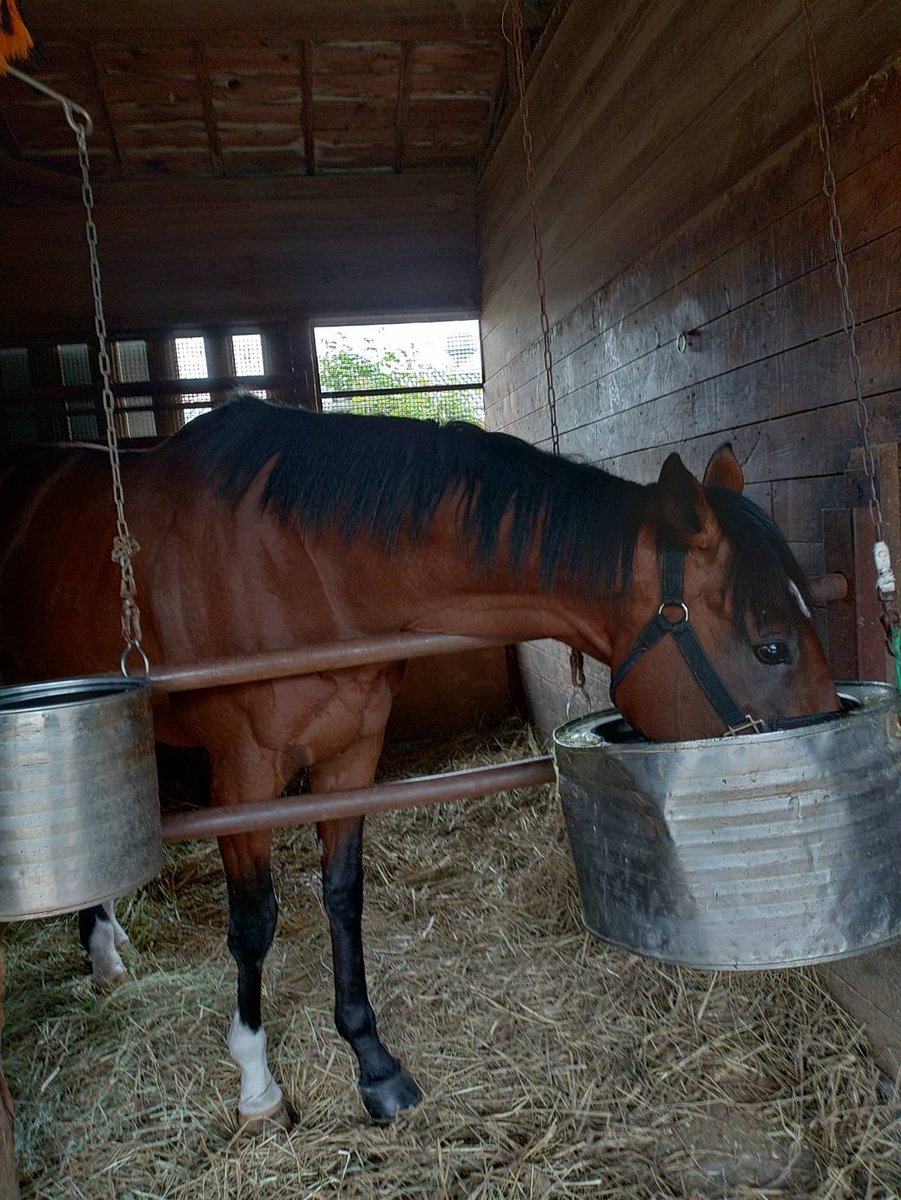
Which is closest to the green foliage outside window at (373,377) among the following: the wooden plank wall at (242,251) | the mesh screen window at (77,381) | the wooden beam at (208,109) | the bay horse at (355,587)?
the wooden plank wall at (242,251)

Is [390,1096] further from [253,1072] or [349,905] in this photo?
[349,905]

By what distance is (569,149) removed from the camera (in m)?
3.85

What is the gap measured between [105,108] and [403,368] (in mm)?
2489

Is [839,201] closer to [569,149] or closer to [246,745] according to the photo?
[246,745]

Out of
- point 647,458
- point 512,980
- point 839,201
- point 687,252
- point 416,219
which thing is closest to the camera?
point 839,201

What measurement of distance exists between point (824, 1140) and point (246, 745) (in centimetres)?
156

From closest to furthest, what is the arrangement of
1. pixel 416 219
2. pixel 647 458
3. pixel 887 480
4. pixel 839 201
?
pixel 887 480, pixel 839 201, pixel 647 458, pixel 416 219

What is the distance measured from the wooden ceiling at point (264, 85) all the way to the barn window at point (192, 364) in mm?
1149

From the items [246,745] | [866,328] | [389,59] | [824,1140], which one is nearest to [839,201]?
[866,328]

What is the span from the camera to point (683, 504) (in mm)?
1495

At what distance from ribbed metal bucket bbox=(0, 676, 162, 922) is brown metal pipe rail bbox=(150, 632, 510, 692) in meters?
0.27

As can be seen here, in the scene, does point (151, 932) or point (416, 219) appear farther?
point (416, 219)

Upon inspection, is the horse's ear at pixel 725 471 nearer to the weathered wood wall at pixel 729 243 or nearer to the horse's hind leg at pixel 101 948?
the weathered wood wall at pixel 729 243

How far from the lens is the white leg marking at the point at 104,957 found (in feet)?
9.16
